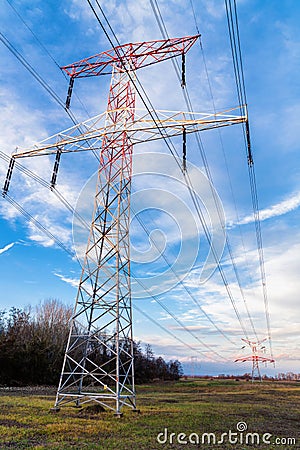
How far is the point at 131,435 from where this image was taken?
9.52m

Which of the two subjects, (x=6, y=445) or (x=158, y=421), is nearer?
(x=6, y=445)

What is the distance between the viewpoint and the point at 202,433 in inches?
407

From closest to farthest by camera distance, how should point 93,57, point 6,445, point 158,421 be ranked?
point 6,445, point 158,421, point 93,57

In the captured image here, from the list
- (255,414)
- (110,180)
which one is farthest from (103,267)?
(255,414)

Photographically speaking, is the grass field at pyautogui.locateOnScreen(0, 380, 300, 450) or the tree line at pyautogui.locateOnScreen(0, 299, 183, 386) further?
the tree line at pyautogui.locateOnScreen(0, 299, 183, 386)

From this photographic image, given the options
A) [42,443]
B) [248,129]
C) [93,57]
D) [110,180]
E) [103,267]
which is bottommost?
[42,443]

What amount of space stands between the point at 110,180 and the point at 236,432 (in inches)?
416

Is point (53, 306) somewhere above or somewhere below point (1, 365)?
above

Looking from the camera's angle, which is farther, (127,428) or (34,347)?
(34,347)

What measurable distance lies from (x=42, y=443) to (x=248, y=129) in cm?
1213

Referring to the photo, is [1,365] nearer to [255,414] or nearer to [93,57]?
[255,414]

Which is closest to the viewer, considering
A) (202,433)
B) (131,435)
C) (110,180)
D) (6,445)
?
(6,445)

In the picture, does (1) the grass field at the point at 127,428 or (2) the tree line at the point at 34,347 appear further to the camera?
(2) the tree line at the point at 34,347

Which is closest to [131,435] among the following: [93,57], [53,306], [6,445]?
[6,445]
